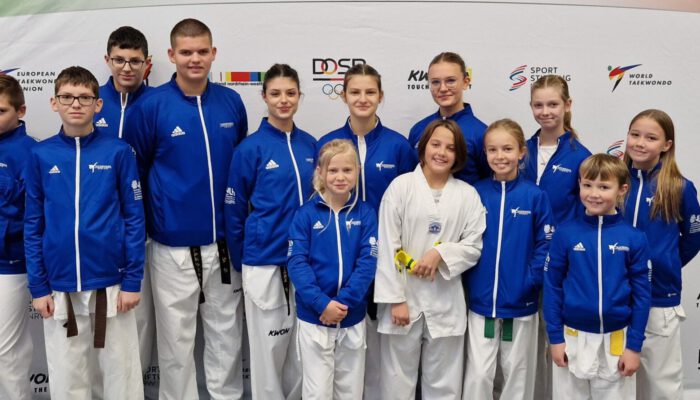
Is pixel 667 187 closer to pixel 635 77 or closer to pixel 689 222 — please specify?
pixel 689 222

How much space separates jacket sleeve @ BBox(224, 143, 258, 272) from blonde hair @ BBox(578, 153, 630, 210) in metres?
1.61

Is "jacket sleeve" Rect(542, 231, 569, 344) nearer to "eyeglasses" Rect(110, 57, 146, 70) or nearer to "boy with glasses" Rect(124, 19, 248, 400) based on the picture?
"boy with glasses" Rect(124, 19, 248, 400)

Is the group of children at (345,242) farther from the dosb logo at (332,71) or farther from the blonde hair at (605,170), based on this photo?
the dosb logo at (332,71)

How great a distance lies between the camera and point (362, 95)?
314cm

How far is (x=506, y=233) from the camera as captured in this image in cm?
300

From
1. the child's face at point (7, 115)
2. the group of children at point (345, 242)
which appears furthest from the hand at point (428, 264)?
the child's face at point (7, 115)

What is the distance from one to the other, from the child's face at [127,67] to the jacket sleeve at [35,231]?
0.79 m

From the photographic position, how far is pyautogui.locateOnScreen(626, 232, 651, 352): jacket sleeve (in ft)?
9.01

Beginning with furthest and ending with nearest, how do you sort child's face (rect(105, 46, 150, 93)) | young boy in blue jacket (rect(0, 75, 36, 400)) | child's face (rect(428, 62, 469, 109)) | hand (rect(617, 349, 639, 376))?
child's face (rect(105, 46, 150, 93)) → child's face (rect(428, 62, 469, 109)) → young boy in blue jacket (rect(0, 75, 36, 400)) → hand (rect(617, 349, 639, 376))

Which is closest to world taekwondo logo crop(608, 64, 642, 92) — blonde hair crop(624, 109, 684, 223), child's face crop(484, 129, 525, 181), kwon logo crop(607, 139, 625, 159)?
kwon logo crop(607, 139, 625, 159)

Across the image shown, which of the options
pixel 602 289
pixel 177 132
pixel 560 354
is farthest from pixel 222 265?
pixel 602 289

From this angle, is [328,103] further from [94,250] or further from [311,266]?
[94,250]

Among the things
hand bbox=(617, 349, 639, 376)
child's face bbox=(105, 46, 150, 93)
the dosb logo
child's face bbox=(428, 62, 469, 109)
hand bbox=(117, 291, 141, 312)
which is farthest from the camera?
the dosb logo

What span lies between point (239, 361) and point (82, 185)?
1386 millimetres
